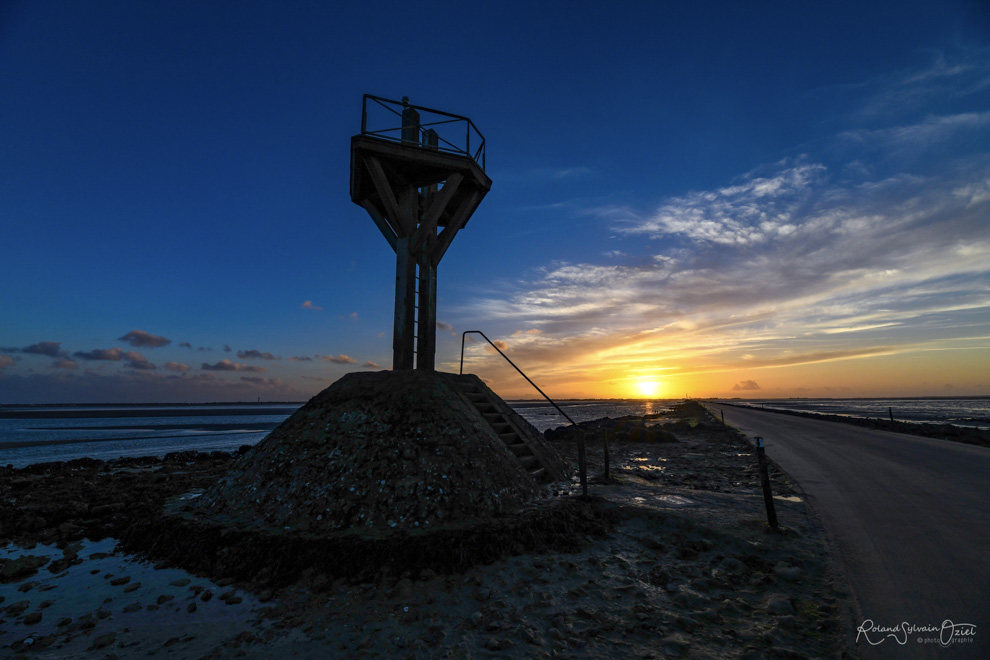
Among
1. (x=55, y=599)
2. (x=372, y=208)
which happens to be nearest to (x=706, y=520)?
(x=55, y=599)

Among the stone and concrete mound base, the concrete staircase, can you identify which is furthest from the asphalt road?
the concrete staircase

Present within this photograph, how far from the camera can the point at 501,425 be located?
11.7 metres

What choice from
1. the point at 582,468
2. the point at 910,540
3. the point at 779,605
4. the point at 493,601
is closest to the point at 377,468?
the point at 493,601

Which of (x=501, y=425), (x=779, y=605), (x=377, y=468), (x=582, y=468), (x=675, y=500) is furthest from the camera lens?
(x=501, y=425)

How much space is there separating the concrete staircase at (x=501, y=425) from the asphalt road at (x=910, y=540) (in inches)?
211

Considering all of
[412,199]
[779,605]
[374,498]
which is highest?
[412,199]

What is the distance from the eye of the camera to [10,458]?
71.6ft

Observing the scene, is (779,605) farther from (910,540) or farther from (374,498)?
(374,498)

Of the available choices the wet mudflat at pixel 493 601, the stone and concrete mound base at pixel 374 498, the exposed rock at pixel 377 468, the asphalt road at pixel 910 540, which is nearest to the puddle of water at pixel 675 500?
the wet mudflat at pixel 493 601

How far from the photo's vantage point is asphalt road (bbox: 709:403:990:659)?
4.39 m

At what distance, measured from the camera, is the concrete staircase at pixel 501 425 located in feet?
35.4

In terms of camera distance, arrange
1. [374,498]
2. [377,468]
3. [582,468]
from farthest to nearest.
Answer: [582,468]
[377,468]
[374,498]

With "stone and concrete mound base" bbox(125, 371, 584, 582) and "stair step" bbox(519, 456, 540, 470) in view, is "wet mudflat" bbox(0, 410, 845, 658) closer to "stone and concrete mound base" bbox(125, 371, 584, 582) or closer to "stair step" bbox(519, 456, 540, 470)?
"stone and concrete mound base" bbox(125, 371, 584, 582)

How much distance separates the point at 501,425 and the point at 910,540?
8.21 meters
